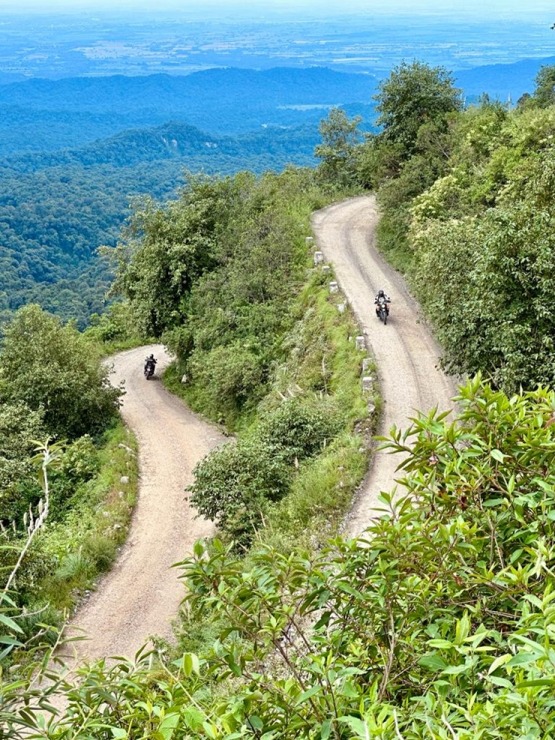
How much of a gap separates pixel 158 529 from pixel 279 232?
12500mm

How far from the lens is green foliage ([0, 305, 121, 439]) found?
2195 centimetres

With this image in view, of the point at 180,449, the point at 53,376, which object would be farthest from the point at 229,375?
the point at 53,376

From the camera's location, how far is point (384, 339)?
19281 mm

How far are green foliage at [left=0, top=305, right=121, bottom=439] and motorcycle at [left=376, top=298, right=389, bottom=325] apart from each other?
9.72 m

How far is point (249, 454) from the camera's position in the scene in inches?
565

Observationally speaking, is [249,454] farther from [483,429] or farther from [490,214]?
[483,429]

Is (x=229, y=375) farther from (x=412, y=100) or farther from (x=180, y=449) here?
(x=412, y=100)

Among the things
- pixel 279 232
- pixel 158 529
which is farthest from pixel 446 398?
pixel 279 232

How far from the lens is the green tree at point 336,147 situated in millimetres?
39031

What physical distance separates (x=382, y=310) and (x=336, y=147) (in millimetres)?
22255

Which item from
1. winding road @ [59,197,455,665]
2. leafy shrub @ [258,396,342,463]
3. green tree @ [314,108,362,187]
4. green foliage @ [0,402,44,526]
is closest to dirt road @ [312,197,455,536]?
winding road @ [59,197,455,665]

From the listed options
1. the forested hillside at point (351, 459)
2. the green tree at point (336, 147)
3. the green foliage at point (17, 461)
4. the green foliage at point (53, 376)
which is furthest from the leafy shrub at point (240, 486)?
the green tree at point (336, 147)

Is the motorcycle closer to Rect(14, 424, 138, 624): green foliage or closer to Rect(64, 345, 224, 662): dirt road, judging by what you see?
Rect(64, 345, 224, 662): dirt road

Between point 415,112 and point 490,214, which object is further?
point 415,112
